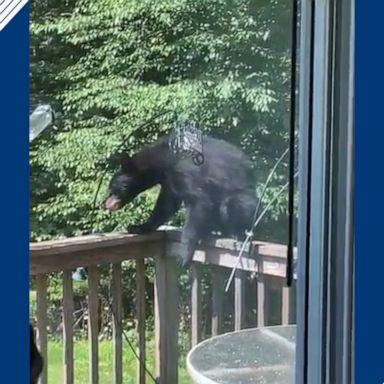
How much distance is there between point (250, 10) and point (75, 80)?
0.57 m

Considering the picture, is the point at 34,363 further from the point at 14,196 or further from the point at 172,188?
the point at 172,188

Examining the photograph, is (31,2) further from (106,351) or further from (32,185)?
(106,351)

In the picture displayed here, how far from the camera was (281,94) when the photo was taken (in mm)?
2277

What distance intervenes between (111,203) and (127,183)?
8 cm

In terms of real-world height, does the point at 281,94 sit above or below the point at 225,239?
above

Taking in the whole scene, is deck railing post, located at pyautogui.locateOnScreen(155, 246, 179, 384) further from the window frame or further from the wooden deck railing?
the window frame

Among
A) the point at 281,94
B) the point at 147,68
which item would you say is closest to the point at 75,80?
the point at 147,68

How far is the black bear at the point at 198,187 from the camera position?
7.91 ft

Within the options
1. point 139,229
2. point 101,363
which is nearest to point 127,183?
point 139,229

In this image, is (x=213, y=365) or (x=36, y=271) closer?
(x=36, y=271)

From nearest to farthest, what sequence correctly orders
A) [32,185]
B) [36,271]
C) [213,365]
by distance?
[32,185] < [36,271] < [213,365]

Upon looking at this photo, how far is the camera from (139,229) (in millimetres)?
2436

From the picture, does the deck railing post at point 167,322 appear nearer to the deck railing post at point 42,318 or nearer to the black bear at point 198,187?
the black bear at point 198,187

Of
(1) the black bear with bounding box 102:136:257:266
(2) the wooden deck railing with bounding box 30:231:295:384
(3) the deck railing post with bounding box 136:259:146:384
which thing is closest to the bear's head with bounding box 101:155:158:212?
(1) the black bear with bounding box 102:136:257:266
